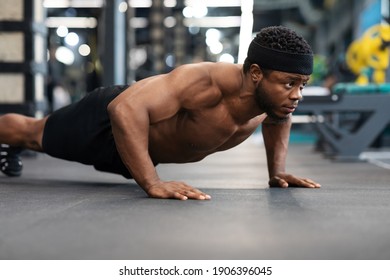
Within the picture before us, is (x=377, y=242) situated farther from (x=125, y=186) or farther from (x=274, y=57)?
(x=125, y=186)

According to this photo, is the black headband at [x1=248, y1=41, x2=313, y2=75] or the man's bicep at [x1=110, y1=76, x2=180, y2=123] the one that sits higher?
the black headband at [x1=248, y1=41, x2=313, y2=75]

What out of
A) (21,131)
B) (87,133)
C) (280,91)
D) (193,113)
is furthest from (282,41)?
(21,131)

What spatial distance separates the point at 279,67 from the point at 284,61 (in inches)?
1.1

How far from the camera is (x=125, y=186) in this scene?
3061 millimetres

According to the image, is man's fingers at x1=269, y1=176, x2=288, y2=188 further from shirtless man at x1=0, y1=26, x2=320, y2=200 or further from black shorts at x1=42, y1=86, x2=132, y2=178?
black shorts at x1=42, y1=86, x2=132, y2=178

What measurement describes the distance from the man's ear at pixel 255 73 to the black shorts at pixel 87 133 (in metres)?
0.76

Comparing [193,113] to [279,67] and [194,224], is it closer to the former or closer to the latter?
[279,67]

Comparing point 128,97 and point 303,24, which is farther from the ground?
point 128,97

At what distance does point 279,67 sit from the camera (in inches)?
90.1

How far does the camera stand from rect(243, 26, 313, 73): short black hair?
230cm

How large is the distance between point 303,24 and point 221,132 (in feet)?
73.6

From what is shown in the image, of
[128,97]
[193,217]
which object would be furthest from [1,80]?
[193,217]

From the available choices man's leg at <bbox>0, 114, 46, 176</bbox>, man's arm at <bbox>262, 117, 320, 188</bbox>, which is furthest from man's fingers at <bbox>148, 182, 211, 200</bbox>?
man's leg at <bbox>0, 114, 46, 176</bbox>

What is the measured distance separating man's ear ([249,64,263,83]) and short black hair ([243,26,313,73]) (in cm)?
4
